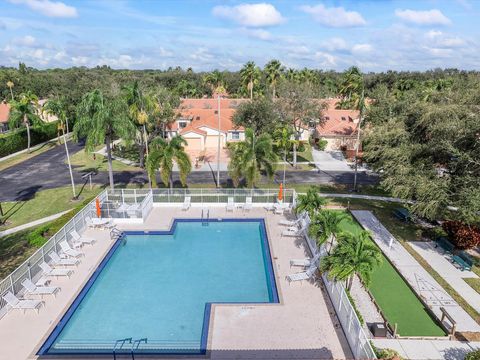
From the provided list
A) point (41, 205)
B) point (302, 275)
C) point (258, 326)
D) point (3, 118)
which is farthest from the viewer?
point (3, 118)

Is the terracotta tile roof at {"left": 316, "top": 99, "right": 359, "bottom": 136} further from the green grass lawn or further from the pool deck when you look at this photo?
the pool deck

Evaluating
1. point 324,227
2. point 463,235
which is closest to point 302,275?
point 324,227

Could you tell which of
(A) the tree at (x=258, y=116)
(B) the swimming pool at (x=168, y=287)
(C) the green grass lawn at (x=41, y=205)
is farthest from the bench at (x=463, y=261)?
(C) the green grass lawn at (x=41, y=205)

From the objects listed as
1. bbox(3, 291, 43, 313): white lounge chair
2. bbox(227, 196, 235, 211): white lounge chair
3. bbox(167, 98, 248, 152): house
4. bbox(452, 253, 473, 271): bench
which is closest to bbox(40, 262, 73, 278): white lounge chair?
bbox(3, 291, 43, 313): white lounge chair

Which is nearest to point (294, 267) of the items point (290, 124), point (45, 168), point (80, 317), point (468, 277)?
point (468, 277)

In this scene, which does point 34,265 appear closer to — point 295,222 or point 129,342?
point 129,342

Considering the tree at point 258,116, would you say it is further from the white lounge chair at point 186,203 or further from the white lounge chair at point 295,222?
the white lounge chair at point 295,222

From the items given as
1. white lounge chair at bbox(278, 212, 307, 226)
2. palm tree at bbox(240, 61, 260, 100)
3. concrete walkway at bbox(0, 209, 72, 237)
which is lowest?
concrete walkway at bbox(0, 209, 72, 237)
